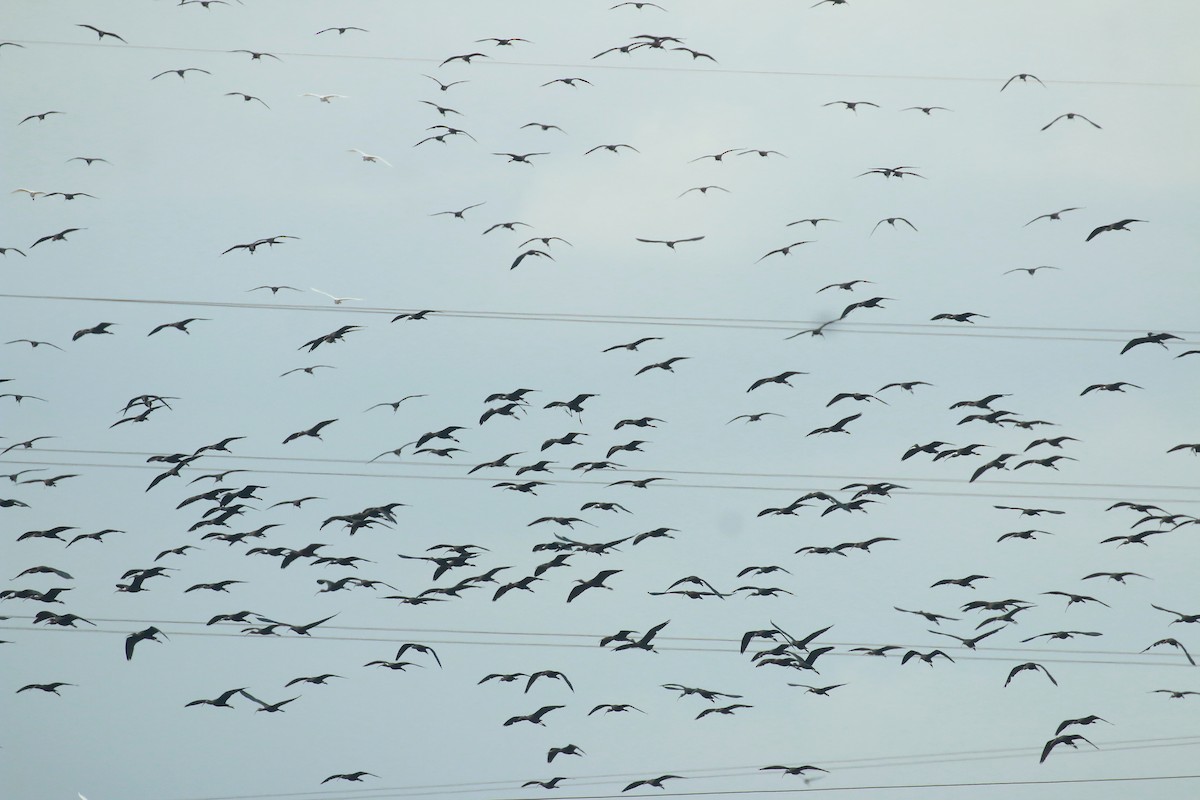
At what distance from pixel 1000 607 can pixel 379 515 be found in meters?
18.4

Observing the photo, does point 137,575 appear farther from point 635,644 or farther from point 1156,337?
point 1156,337

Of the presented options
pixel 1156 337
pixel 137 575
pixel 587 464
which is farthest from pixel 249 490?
pixel 1156 337

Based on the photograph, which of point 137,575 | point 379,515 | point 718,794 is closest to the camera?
point 379,515

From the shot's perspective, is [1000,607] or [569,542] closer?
[569,542]

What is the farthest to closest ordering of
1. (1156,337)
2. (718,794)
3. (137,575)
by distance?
(718,794) → (137,575) → (1156,337)

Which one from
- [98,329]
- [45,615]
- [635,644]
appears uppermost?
[98,329]

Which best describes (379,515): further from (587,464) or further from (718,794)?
(718,794)

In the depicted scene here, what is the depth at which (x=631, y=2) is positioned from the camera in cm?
4956

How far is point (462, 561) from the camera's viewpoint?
4697 centimetres

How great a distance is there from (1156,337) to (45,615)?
29.6 metres

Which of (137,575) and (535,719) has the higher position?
(137,575)

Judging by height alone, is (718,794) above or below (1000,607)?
above

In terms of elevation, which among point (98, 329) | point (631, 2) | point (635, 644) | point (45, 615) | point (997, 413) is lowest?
point (635, 644)

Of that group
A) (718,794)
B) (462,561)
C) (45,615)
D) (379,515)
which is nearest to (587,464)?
(462,561)
